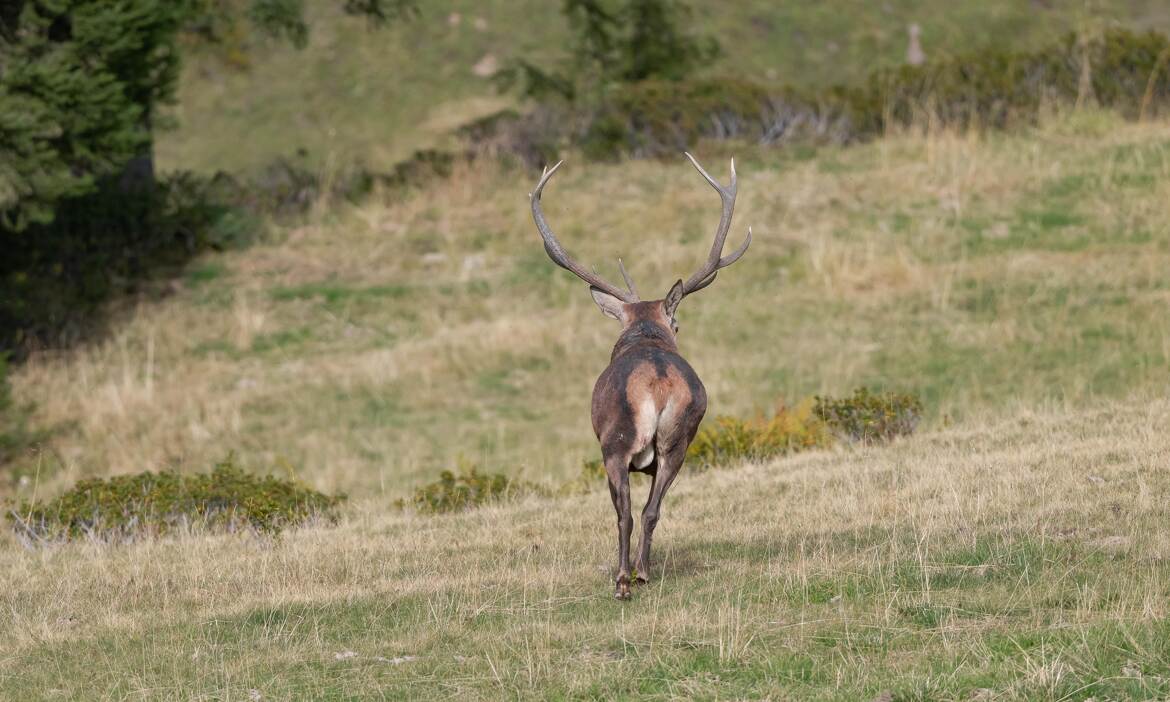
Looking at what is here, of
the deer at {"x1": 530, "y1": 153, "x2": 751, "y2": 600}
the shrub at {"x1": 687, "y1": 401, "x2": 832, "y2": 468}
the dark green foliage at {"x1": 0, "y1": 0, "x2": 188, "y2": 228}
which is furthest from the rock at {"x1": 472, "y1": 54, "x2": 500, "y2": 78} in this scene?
A: the deer at {"x1": 530, "y1": 153, "x2": 751, "y2": 600}

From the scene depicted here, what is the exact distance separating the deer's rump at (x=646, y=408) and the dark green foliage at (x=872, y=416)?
632cm

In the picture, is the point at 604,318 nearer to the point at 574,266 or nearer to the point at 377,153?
the point at 574,266

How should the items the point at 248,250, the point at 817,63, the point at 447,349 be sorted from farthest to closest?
the point at 817,63 < the point at 248,250 < the point at 447,349

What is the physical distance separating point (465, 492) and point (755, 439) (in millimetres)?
2970

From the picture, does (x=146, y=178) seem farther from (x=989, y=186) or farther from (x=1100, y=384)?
(x=1100, y=384)

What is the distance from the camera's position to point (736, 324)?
67.6 ft

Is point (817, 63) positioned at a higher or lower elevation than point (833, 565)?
lower

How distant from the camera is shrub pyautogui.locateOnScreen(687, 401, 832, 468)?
15.0m

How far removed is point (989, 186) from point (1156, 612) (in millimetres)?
17344

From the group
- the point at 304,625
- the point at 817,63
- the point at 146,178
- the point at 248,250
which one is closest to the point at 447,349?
the point at 248,250

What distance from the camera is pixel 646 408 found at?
8391 mm

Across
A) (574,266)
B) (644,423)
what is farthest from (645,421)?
(574,266)

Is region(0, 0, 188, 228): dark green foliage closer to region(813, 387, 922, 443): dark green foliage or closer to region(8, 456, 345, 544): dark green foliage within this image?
region(8, 456, 345, 544): dark green foliage

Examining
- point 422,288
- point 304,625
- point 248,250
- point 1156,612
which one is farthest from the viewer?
point 248,250
